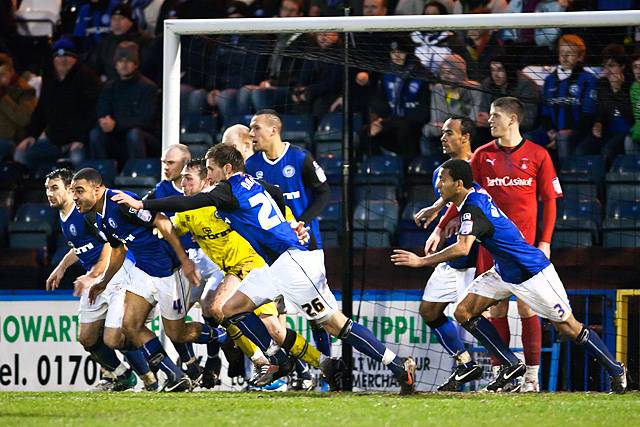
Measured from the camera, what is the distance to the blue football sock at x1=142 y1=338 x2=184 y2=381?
30.8 ft

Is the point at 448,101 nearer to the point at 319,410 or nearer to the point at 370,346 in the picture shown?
the point at 370,346

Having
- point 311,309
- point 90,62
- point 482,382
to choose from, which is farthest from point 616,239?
point 90,62

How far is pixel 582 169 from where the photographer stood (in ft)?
37.6

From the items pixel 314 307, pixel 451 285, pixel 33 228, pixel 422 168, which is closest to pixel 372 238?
pixel 422 168

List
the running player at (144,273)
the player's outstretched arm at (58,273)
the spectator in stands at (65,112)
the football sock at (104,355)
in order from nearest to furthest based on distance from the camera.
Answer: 1. the running player at (144,273)
2. the player's outstretched arm at (58,273)
3. the football sock at (104,355)
4. the spectator in stands at (65,112)

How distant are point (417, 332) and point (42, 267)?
356 centimetres

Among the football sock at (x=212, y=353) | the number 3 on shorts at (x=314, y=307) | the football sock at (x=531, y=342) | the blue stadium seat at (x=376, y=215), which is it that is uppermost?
the number 3 on shorts at (x=314, y=307)

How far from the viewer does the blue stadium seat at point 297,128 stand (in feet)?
40.7

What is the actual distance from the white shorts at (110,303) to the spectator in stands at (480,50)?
3652 millimetres

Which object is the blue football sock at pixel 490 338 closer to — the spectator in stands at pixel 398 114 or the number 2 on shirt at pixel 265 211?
the number 2 on shirt at pixel 265 211

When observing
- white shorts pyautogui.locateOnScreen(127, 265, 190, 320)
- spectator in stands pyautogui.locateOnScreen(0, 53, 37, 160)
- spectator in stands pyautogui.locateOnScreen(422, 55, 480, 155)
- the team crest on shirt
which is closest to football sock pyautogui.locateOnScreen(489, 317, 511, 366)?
the team crest on shirt

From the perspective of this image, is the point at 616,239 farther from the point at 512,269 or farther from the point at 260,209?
the point at 260,209

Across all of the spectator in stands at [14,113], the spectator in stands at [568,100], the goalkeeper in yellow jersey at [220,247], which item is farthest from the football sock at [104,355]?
the spectator in stands at [14,113]

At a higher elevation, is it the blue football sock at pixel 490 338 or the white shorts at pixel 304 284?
the white shorts at pixel 304 284
